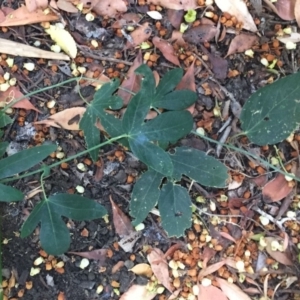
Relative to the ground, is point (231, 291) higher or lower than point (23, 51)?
lower

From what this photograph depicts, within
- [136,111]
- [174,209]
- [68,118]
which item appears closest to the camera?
[136,111]

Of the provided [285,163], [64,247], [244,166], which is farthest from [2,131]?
[285,163]

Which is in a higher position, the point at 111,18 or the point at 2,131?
the point at 111,18

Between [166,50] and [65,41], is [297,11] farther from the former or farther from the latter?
[65,41]

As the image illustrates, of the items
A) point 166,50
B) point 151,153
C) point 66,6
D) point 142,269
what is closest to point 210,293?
point 142,269

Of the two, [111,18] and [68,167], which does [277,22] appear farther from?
[68,167]
